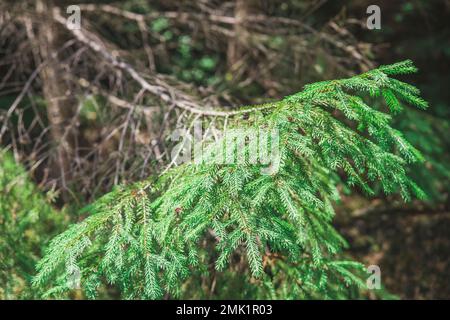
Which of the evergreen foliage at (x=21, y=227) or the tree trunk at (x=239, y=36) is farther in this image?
the tree trunk at (x=239, y=36)

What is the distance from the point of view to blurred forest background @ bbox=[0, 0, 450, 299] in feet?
11.2

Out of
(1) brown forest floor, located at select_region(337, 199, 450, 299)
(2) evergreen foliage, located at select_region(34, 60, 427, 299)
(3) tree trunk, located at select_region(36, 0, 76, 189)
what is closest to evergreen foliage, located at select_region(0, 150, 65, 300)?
(3) tree trunk, located at select_region(36, 0, 76, 189)

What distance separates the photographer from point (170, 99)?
317 cm

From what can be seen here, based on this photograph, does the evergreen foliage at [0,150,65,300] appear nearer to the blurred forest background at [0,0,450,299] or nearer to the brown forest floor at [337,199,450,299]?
the blurred forest background at [0,0,450,299]

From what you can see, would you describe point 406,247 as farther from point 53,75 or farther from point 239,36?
point 53,75

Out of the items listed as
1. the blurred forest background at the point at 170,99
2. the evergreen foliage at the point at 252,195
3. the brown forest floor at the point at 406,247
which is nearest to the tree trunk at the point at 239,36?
the blurred forest background at the point at 170,99

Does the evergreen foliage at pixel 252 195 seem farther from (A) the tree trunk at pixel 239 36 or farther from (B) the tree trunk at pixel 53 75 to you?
(A) the tree trunk at pixel 239 36

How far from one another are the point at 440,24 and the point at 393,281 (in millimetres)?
4200

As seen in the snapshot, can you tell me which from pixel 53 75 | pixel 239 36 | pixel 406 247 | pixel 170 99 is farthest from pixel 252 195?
pixel 406 247

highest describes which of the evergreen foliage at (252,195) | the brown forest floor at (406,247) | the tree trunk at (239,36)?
the tree trunk at (239,36)

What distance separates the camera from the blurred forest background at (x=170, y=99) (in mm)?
3418

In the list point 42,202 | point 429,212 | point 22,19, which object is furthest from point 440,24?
point 42,202

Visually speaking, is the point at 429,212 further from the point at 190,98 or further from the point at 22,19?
the point at 22,19

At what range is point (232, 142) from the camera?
→ 2133mm
